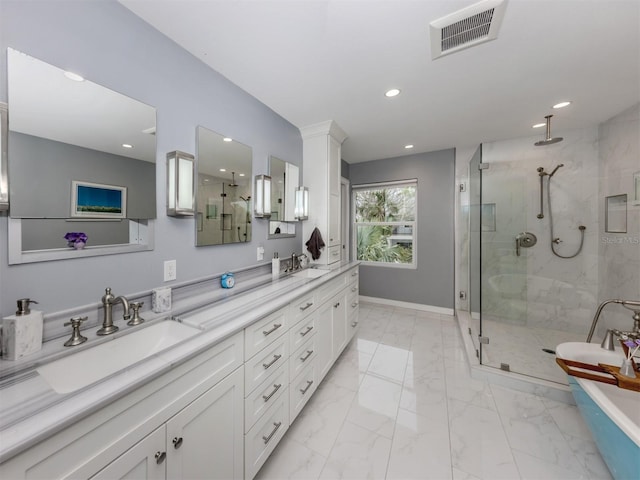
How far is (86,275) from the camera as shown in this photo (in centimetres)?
108

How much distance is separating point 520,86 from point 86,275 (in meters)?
3.16

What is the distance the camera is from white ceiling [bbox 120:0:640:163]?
1.26 metres

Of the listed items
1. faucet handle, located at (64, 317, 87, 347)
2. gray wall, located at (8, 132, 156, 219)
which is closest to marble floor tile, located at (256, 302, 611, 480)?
Answer: faucet handle, located at (64, 317, 87, 347)

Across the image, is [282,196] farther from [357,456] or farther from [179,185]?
[357,456]

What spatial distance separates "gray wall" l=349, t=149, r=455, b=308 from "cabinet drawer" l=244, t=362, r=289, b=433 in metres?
2.92

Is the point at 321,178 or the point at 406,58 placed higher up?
the point at 406,58

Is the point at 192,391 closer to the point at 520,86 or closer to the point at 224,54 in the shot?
the point at 224,54

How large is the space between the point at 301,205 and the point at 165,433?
207 centimetres

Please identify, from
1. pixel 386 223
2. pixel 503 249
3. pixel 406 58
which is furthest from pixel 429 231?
pixel 406 58

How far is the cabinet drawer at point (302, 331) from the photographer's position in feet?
5.05

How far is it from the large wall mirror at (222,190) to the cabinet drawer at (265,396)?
0.96 metres

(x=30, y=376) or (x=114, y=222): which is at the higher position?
(x=114, y=222)

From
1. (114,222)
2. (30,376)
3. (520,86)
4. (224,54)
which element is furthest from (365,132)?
(30,376)

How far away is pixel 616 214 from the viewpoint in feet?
7.60
